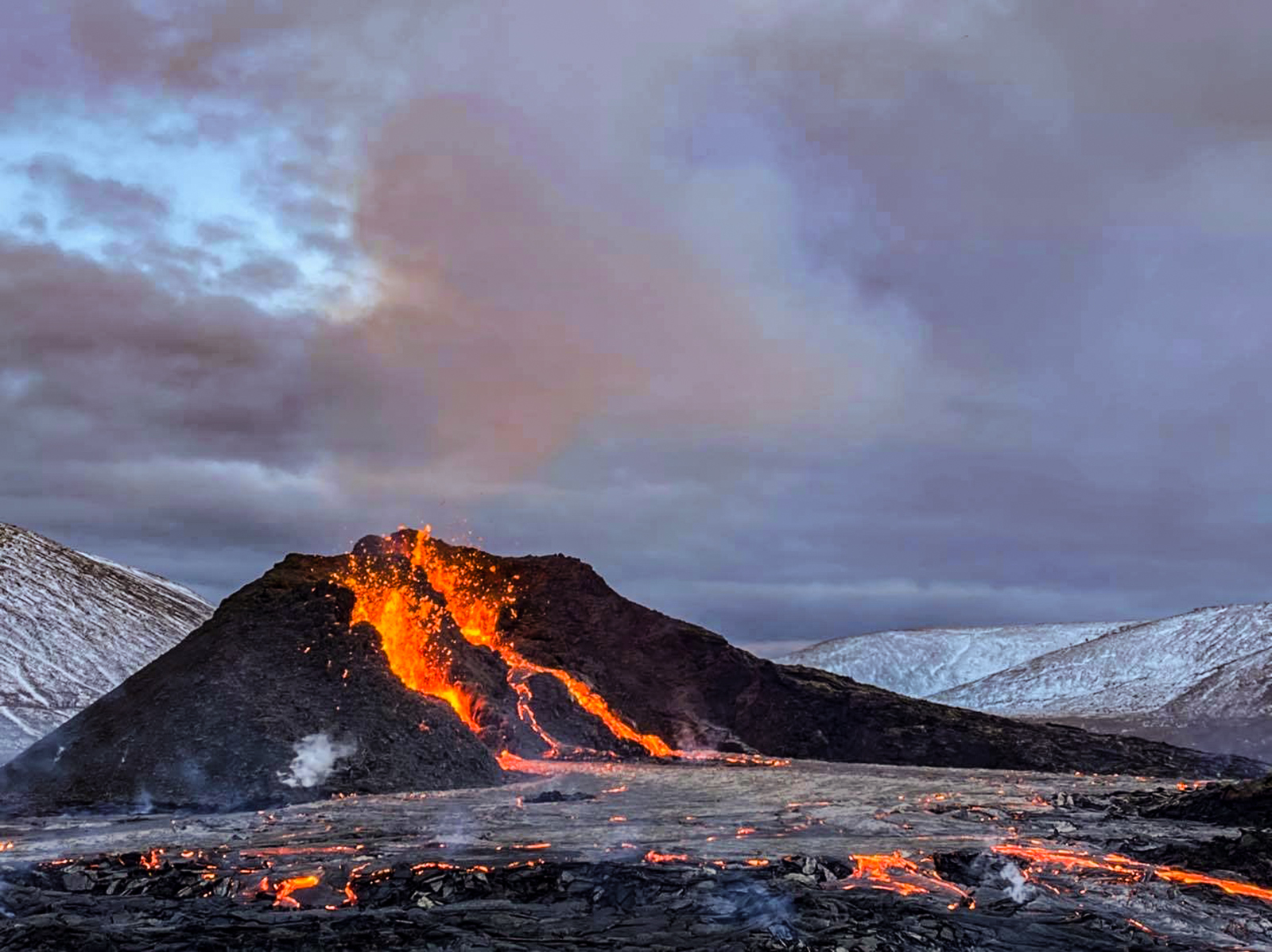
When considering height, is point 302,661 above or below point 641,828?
above

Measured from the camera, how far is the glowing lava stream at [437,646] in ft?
160

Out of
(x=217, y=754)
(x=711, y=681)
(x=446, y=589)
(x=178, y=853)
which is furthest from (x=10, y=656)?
(x=178, y=853)

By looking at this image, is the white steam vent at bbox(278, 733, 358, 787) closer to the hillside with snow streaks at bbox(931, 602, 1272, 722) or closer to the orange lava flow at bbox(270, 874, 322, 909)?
the orange lava flow at bbox(270, 874, 322, 909)

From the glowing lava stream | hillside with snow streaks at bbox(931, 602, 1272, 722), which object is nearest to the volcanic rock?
the glowing lava stream

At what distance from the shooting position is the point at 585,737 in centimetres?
5519

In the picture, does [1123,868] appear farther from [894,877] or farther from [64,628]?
[64,628]

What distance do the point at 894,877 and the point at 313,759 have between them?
2312 centimetres

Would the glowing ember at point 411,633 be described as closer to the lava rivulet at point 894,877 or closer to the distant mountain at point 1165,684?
the lava rivulet at point 894,877

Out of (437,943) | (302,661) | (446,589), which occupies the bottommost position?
(437,943)

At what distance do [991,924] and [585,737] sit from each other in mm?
39520

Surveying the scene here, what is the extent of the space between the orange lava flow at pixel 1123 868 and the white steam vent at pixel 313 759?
917 inches

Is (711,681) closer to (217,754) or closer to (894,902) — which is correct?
(217,754)

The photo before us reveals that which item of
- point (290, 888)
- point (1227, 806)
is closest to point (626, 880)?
point (290, 888)

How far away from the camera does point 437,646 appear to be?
165ft
